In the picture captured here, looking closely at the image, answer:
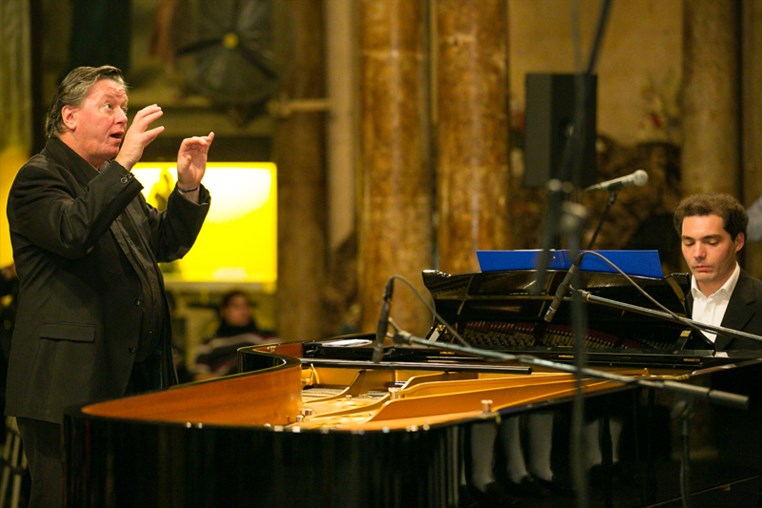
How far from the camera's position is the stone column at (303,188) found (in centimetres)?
971

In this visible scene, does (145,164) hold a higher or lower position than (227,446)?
higher

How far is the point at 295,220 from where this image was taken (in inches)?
384

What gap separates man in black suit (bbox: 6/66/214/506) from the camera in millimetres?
3508

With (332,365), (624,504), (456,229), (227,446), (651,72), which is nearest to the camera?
(227,446)

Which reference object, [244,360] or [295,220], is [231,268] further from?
[244,360]

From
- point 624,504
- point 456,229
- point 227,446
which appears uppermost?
point 456,229

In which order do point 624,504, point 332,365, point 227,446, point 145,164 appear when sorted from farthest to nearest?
point 145,164 < point 332,365 < point 624,504 < point 227,446

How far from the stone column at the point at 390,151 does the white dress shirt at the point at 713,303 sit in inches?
124

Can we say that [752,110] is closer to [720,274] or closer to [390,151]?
[390,151]

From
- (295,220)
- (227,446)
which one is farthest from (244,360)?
(295,220)

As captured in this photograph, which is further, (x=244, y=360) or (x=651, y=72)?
(x=651, y=72)

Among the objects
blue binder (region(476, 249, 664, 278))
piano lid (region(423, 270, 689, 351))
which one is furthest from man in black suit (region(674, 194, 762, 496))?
blue binder (region(476, 249, 664, 278))

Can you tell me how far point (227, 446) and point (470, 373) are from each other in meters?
1.47

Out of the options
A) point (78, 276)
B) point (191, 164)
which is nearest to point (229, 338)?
point (191, 164)
